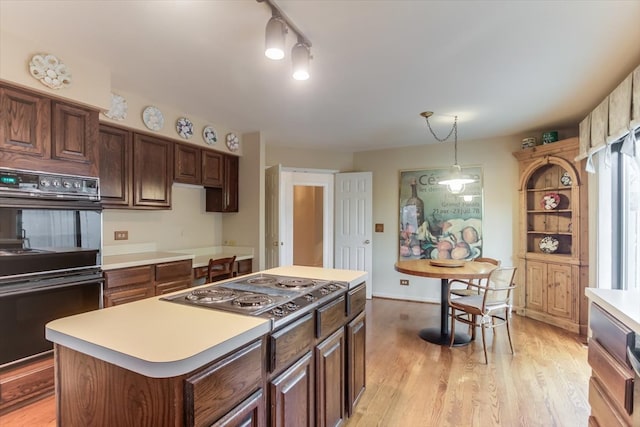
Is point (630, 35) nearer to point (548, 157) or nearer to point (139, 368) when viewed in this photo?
point (548, 157)

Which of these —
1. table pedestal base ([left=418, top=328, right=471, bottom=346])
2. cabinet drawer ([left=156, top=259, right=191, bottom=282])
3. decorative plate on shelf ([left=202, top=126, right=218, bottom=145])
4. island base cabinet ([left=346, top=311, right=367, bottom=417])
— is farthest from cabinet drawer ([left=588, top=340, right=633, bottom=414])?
decorative plate on shelf ([left=202, top=126, right=218, bottom=145])

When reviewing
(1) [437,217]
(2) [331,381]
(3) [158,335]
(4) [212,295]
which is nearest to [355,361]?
(2) [331,381]

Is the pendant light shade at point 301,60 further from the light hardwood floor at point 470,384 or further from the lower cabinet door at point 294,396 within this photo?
the light hardwood floor at point 470,384

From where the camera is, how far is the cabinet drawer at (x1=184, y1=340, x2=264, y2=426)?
3.03 feet

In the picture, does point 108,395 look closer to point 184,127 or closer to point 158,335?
point 158,335

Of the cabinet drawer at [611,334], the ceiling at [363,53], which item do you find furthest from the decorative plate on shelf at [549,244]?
the cabinet drawer at [611,334]

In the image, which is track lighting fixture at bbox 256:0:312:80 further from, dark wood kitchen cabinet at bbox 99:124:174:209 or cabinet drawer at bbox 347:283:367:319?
dark wood kitchen cabinet at bbox 99:124:174:209

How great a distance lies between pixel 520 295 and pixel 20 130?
5257mm

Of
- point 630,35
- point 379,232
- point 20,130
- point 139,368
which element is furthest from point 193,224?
point 630,35

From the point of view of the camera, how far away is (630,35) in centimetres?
196

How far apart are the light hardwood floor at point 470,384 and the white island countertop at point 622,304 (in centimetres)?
97

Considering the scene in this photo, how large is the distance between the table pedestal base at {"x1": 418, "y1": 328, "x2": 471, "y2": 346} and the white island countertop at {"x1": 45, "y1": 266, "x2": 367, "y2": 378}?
2651mm

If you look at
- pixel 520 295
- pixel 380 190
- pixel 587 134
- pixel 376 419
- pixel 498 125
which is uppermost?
pixel 498 125

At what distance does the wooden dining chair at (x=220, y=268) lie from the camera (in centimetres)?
334
